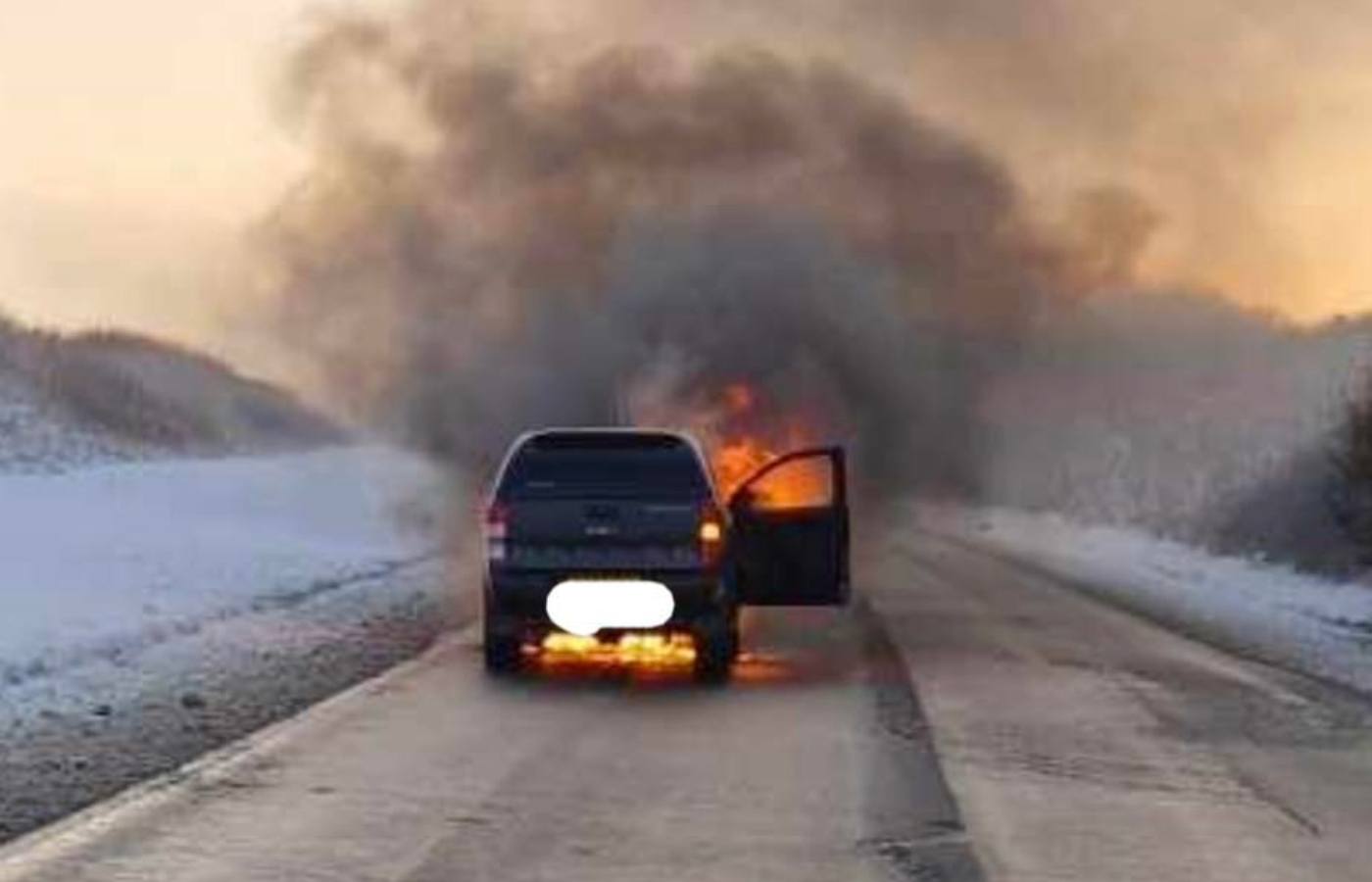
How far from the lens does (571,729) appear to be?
12.5m

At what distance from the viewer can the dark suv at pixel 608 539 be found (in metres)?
15.5

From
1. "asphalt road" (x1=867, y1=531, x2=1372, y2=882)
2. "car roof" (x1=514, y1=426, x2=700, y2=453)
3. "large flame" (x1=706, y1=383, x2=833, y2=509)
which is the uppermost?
"large flame" (x1=706, y1=383, x2=833, y2=509)

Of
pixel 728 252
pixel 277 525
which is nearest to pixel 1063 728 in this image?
pixel 277 525

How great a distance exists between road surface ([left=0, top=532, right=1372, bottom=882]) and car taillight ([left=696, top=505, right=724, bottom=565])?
915 millimetres

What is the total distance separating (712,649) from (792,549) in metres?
2.52

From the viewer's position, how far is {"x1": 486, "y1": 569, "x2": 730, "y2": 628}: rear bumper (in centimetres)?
1550

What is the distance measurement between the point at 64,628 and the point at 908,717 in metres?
7.94

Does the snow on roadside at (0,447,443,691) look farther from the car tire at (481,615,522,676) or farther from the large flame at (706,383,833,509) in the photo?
the large flame at (706,383,833,509)

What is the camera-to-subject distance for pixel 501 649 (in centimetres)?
1573

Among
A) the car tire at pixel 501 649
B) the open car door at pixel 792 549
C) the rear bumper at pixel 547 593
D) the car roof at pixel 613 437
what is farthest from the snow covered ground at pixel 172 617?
the open car door at pixel 792 549

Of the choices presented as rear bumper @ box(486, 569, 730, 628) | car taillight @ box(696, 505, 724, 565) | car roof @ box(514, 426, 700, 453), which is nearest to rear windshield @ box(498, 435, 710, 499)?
car roof @ box(514, 426, 700, 453)

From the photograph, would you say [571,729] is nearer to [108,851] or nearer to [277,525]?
[108,851]

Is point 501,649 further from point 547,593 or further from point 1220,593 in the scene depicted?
point 1220,593

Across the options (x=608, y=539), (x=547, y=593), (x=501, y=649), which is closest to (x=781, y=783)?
(x=547, y=593)
